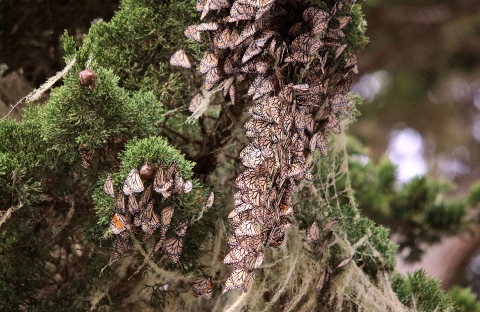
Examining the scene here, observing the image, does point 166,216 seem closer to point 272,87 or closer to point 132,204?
point 132,204

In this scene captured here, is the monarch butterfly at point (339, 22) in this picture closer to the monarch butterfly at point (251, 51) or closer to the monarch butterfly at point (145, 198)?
the monarch butterfly at point (251, 51)

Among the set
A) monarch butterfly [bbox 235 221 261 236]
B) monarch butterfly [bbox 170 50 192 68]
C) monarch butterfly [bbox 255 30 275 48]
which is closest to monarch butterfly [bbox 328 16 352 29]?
monarch butterfly [bbox 255 30 275 48]

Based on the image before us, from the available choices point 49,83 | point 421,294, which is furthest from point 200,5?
point 421,294

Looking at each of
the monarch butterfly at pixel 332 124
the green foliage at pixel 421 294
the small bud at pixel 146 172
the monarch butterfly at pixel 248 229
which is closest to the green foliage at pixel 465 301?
the green foliage at pixel 421 294

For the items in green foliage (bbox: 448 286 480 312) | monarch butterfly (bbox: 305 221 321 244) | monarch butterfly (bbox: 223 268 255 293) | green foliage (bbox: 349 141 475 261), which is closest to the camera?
monarch butterfly (bbox: 223 268 255 293)

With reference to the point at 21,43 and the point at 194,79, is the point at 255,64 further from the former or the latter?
the point at 21,43

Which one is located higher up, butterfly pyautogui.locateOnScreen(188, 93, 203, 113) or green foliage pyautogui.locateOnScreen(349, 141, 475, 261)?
butterfly pyautogui.locateOnScreen(188, 93, 203, 113)

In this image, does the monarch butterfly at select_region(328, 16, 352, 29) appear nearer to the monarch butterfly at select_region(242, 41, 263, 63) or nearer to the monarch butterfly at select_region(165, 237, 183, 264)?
the monarch butterfly at select_region(242, 41, 263, 63)
